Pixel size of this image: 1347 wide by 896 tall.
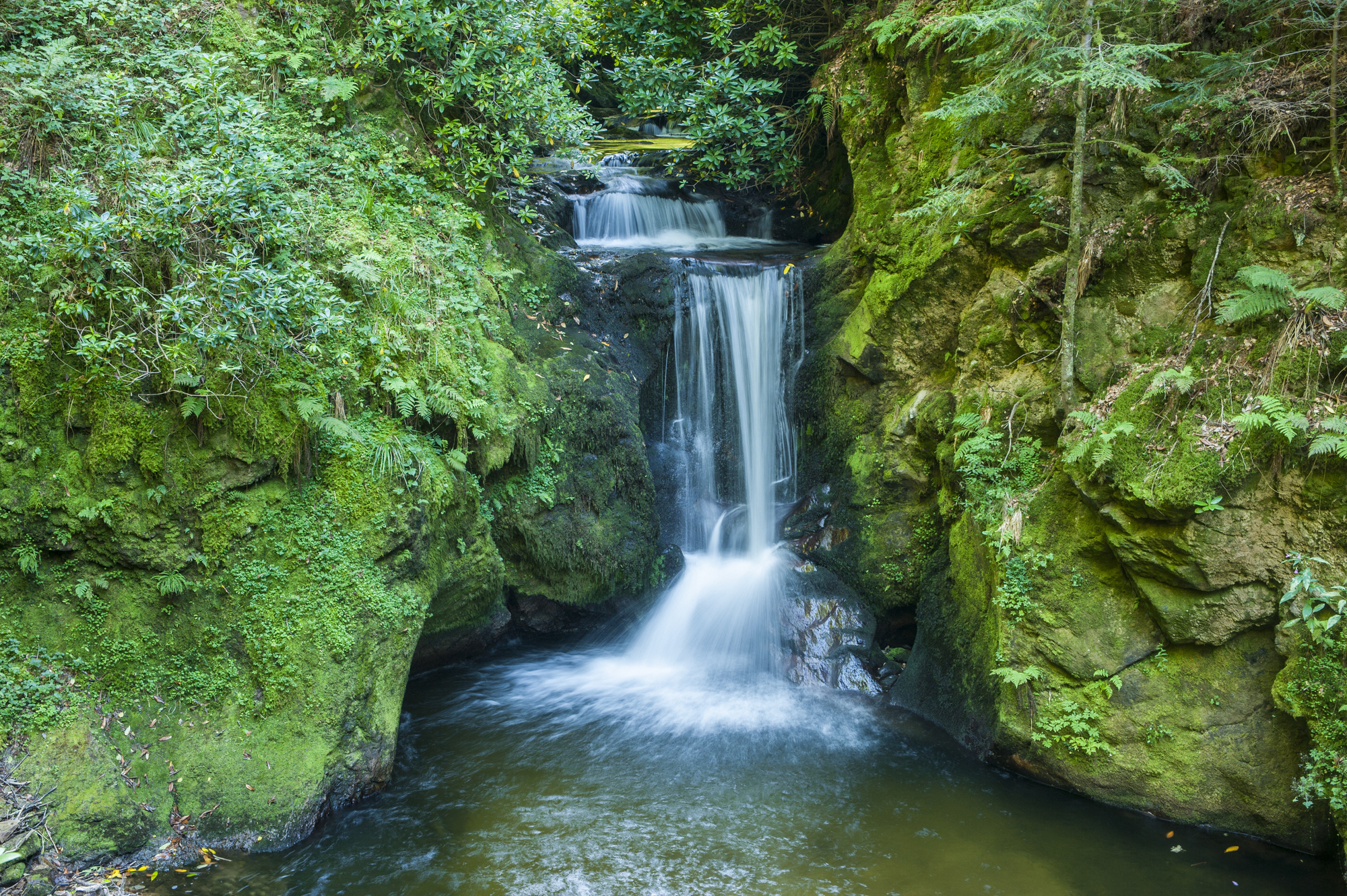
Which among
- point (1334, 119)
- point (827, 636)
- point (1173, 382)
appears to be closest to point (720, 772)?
point (827, 636)

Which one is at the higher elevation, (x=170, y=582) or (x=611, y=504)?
(x=170, y=582)

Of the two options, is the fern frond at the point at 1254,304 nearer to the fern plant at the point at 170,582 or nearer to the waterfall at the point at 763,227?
the fern plant at the point at 170,582

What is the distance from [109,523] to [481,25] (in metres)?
6.10

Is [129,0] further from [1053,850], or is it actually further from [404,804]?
[1053,850]

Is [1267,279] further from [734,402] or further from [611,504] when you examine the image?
[611,504]

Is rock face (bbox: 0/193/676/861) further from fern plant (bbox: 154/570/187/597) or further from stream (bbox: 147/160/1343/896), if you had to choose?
stream (bbox: 147/160/1343/896)

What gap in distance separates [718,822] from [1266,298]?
5417 millimetres

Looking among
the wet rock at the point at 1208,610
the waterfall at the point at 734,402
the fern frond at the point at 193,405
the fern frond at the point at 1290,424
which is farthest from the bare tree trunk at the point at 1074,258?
the fern frond at the point at 193,405

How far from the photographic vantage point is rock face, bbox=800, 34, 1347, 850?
5.07 meters

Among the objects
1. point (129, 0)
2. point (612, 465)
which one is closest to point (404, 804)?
point (612, 465)

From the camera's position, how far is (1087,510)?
587 centimetres

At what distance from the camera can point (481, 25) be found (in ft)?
25.7

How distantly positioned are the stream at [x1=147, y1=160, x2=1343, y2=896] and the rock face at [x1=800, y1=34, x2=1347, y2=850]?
0.48m

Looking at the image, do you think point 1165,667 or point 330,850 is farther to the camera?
point 1165,667
